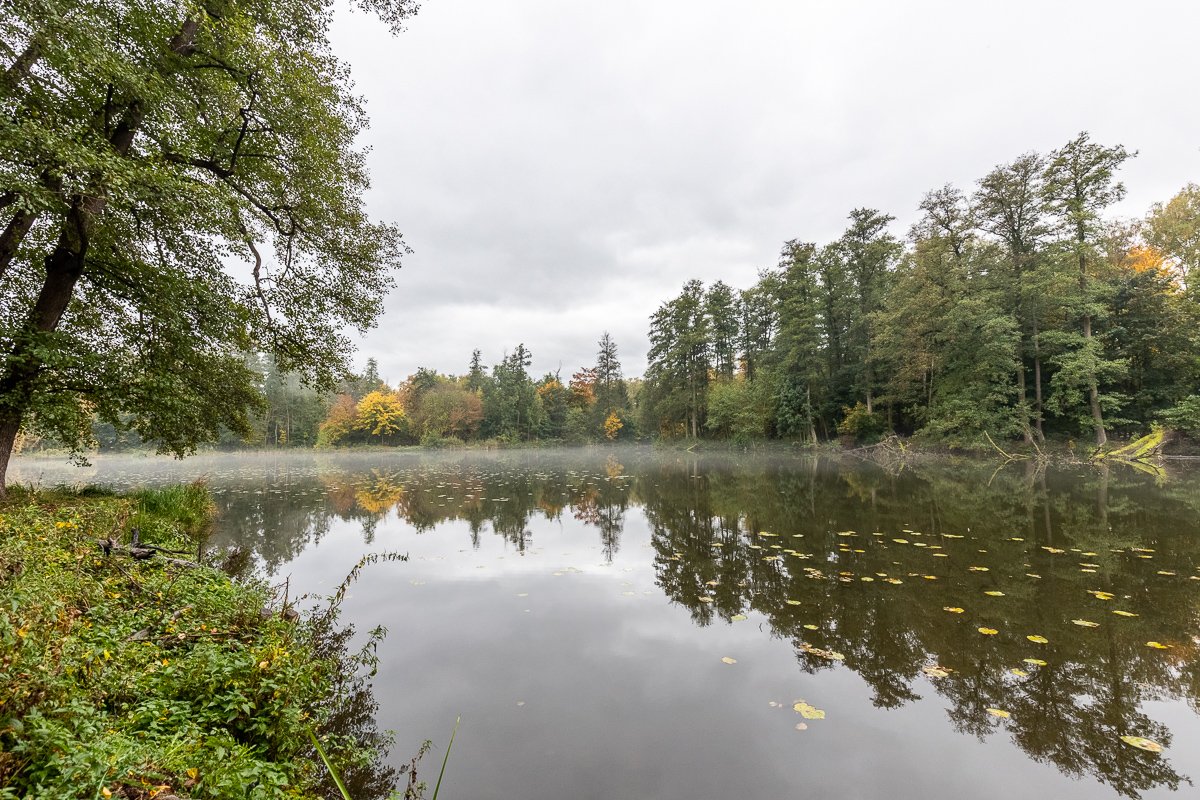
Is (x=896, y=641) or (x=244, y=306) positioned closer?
(x=896, y=641)

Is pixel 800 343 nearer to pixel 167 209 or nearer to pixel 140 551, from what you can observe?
pixel 167 209

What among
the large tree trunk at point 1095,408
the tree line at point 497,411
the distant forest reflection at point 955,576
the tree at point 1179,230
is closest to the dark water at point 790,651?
the distant forest reflection at point 955,576

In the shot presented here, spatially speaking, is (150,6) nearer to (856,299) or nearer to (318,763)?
(318,763)

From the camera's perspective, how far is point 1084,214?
2297cm

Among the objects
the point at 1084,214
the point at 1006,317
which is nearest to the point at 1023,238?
the point at 1084,214

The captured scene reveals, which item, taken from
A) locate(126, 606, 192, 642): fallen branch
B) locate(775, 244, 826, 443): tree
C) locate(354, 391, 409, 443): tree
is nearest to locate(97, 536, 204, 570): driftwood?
locate(126, 606, 192, 642): fallen branch

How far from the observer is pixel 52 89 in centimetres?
697

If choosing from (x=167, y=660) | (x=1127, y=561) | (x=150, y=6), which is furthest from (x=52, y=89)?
(x=1127, y=561)

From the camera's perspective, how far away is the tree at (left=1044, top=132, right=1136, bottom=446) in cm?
2244

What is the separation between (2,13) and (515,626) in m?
10.7

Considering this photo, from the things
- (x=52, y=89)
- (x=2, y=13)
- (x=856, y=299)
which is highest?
(x=856, y=299)

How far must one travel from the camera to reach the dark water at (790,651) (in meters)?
2.88

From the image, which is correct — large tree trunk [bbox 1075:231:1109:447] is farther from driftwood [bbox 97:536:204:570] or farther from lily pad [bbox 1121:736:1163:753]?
driftwood [bbox 97:536:204:570]

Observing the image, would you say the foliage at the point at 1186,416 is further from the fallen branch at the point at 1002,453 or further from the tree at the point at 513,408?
the tree at the point at 513,408
